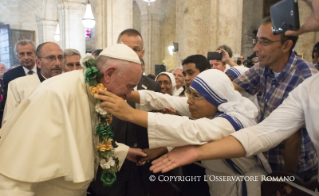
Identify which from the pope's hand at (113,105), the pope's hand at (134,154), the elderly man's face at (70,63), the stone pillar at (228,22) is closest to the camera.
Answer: the pope's hand at (113,105)

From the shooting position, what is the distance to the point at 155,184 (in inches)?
114

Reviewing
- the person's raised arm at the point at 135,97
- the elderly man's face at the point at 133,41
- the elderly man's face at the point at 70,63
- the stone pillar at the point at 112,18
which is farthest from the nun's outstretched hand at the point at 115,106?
the stone pillar at the point at 112,18

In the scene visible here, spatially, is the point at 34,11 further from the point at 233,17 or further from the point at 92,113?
the point at 92,113

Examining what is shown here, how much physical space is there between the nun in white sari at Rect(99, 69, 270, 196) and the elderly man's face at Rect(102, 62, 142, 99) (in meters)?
0.13

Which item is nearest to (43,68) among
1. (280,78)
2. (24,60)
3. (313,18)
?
(24,60)

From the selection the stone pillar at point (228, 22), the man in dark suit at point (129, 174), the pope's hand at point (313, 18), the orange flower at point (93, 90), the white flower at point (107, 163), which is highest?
the stone pillar at point (228, 22)

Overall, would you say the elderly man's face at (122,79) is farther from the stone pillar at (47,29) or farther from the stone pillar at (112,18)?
the stone pillar at (47,29)

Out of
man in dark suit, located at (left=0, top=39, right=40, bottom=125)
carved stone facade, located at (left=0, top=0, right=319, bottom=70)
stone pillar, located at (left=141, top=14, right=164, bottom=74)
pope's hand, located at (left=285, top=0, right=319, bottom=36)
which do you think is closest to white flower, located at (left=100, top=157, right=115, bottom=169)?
pope's hand, located at (left=285, top=0, right=319, bottom=36)

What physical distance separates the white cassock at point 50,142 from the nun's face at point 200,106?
0.87 m

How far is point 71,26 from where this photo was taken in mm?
10312

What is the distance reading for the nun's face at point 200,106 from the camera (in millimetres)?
2303

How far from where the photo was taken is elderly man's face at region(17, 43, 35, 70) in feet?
15.9

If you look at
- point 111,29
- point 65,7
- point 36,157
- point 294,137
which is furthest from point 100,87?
point 65,7

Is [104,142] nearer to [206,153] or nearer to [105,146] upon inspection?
[105,146]
